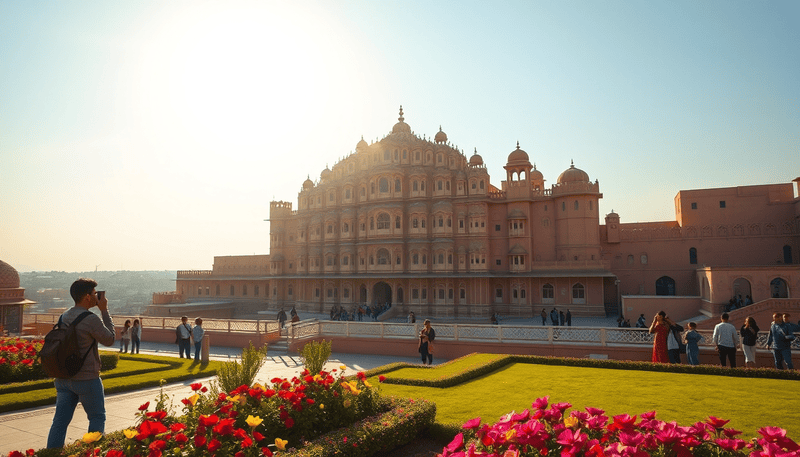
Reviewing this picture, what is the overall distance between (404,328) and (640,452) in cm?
1499

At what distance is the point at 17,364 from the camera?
11266mm

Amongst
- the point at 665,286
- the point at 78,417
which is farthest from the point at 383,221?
the point at 78,417

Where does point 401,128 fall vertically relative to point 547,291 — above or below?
above

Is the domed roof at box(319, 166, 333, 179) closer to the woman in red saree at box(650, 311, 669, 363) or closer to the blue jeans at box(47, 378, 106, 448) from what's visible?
the woman in red saree at box(650, 311, 669, 363)

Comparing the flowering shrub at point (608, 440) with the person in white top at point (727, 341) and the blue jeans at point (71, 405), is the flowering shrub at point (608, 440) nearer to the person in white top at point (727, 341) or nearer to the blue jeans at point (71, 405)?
the blue jeans at point (71, 405)

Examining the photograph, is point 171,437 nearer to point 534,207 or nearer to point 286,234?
point 534,207

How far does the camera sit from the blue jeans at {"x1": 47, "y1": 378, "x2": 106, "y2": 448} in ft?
17.0

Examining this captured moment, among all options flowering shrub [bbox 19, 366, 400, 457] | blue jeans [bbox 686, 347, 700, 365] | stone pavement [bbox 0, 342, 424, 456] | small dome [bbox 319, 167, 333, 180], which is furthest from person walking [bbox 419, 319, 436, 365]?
small dome [bbox 319, 167, 333, 180]

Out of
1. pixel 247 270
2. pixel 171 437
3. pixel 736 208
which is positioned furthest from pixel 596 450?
pixel 247 270

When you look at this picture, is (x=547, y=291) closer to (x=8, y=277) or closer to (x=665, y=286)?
(x=665, y=286)

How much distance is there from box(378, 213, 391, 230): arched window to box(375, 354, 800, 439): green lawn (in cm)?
2623

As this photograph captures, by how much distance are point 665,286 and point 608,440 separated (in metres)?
34.3

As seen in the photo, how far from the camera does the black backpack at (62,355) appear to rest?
508 centimetres

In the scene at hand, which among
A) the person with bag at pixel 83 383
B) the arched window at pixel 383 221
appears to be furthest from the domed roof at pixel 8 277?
the arched window at pixel 383 221
